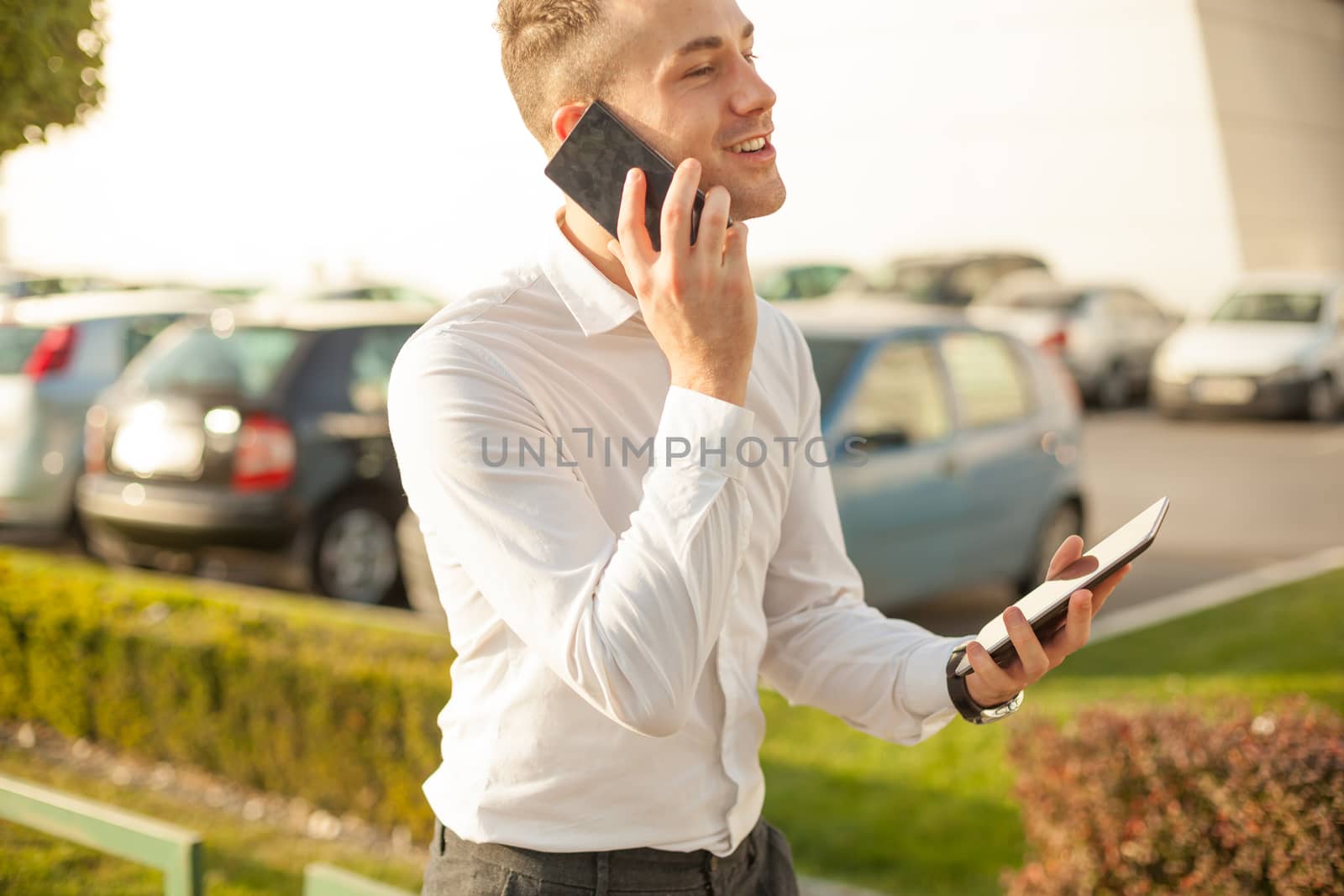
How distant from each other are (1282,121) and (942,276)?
27.8ft

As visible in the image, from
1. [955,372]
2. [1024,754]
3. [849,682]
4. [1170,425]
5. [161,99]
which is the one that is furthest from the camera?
[1170,425]

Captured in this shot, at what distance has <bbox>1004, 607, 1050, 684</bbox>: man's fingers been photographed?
1.78 m

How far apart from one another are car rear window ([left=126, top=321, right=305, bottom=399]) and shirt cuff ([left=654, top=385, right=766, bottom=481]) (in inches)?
259

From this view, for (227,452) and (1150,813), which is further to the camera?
(227,452)

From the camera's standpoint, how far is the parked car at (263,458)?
25.4ft

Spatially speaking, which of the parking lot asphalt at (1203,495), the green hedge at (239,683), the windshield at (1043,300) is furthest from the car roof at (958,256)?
the green hedge at (239,683)

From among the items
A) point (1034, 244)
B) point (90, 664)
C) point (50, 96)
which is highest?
point (1034, 244)

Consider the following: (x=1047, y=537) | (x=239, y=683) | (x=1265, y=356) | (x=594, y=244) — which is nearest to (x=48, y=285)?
(x=1265, y=356)

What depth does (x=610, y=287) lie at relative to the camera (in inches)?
72.2

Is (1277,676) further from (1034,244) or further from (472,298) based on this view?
(1034,244)

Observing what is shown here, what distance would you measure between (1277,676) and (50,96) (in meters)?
5.16

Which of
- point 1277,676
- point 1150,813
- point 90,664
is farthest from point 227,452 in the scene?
point 1150,813

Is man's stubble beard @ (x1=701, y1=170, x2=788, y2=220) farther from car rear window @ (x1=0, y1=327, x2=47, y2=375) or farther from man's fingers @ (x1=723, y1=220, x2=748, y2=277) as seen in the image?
car rear window @ (x1=0, y1=327, x2=47, y2=375)

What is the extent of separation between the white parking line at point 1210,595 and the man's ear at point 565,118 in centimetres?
558
